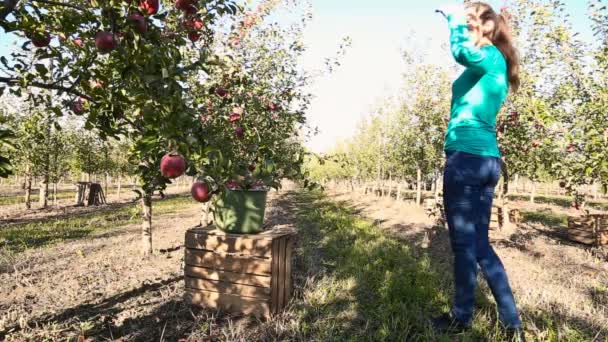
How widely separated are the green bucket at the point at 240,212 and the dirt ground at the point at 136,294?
0.72 meters

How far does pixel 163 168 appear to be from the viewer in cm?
167

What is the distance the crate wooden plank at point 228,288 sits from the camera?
316 cm

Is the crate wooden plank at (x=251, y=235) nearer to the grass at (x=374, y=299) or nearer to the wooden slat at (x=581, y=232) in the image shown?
the grass at (x=374, y=299)

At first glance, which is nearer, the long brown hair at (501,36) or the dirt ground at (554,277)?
the long brown hair at (501,36)

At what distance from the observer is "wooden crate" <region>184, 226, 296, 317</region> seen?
10.4 ft

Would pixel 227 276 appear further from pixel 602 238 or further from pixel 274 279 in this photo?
pixel 602 238

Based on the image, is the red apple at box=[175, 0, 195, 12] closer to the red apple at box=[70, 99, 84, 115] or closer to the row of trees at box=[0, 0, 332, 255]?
the row of trees at box=[0, 0, 332, 255]

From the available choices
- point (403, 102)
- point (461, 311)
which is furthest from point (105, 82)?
point (403, 102)

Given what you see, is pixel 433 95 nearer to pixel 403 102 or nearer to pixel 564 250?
pixel 403 102

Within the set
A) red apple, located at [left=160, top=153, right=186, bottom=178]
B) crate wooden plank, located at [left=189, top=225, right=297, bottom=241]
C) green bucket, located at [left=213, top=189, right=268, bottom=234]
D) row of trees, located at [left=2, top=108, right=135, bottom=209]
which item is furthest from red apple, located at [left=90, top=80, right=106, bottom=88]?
row of trees, located at [left=2, top=108, right=135, bottom=209]

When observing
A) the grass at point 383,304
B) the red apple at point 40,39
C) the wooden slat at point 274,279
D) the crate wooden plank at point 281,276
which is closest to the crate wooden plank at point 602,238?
the grass at point 383,304

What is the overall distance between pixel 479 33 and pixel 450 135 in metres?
0.72

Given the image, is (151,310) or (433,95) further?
(433,95)

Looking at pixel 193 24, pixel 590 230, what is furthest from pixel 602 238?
pixel 193 24
